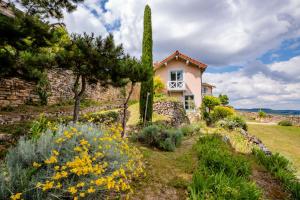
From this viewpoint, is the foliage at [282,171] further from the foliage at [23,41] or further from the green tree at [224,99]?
the green tree at [224,99]

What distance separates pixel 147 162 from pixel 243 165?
253cm

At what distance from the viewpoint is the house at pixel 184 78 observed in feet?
68.6

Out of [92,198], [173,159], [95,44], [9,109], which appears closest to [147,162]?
[173,159]

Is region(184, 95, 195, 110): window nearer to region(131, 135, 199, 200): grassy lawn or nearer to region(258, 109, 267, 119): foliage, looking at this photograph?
region(131, 135, 199, 200): grassy lawn

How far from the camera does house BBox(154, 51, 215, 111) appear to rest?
20.9 meters

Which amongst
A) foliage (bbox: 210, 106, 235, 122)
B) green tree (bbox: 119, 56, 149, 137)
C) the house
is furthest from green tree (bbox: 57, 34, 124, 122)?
the house

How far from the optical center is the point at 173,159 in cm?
574

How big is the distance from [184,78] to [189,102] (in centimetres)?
264

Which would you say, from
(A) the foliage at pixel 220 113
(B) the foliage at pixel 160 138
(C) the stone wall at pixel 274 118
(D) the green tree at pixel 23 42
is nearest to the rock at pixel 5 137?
(D) the green tree at pixel 23 42

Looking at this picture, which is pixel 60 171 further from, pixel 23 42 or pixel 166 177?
pixel 23 42

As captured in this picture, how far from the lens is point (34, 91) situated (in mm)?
9938

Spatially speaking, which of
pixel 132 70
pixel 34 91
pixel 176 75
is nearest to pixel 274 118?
pixel 176 75

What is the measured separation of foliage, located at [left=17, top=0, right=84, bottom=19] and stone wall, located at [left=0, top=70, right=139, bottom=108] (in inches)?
106

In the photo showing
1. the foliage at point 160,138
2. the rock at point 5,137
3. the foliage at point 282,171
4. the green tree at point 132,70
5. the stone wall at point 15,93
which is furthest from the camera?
the stone wall at point 15,93
